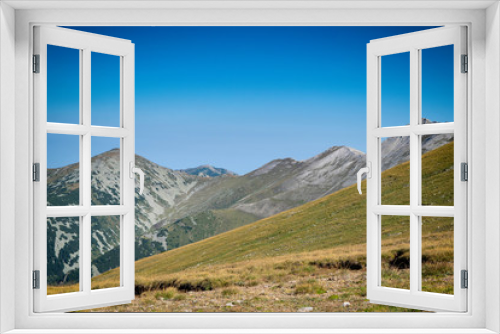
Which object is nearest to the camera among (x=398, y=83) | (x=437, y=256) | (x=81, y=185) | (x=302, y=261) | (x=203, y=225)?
(x=81, y=185)

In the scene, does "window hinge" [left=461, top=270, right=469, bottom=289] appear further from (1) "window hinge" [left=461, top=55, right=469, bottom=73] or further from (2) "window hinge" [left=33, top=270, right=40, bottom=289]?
(2) "window hinge" [left=33, top=270, right=40, bottom=289]

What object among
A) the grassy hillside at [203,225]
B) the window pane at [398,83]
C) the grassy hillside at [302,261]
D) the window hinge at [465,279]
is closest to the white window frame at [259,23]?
the window hinge at [465,279]

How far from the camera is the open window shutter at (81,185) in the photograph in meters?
2.26

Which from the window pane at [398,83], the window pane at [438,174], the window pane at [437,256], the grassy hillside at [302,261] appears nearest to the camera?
the window pane at [398,83]

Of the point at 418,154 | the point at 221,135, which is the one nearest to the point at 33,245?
the point at 418,154

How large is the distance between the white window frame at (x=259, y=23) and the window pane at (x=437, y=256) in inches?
331

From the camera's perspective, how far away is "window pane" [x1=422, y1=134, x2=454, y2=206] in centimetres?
1864

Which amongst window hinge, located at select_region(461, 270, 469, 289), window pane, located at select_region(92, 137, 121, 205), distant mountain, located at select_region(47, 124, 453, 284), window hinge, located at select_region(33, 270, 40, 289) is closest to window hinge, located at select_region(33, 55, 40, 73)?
window pane, located at select_region(92, 137, 121, 205)

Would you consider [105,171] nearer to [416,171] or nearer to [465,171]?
[416,171]

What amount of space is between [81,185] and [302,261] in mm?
15056

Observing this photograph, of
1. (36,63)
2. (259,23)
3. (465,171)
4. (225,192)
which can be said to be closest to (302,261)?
(225,192)

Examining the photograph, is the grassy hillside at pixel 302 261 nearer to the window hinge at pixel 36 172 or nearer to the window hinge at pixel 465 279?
the window hinge at pixel 465 279

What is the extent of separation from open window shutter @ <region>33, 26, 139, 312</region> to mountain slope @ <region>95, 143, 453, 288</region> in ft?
56.7

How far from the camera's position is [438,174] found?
791 inches
